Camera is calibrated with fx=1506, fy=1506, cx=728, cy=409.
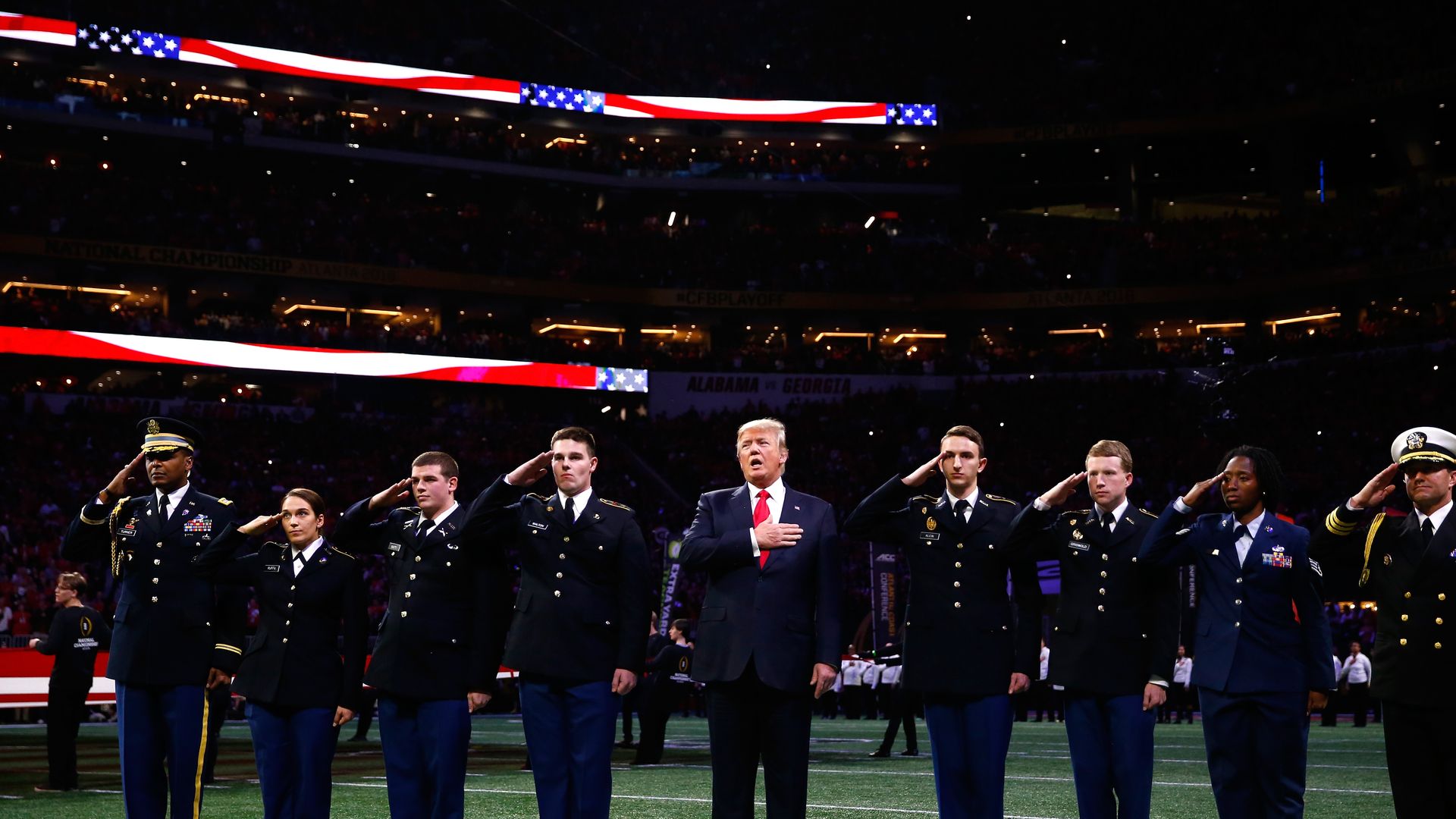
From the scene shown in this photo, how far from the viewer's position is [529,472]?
8234 millimetres

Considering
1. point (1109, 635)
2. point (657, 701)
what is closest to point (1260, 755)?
point (1109, 635)

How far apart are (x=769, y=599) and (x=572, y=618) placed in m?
1.19

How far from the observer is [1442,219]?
4616 centimetres

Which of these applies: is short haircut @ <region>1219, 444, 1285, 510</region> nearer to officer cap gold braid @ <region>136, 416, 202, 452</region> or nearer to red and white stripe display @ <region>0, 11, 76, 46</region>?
officer cap gold braid @ <region>136, 416, 202, 452</region>

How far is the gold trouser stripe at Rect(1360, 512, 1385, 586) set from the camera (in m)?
8.30

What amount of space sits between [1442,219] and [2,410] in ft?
140

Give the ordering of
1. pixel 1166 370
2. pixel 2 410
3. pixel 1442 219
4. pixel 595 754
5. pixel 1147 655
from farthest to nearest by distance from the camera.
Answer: pixel 1166 370, pixel 1442 219, pixel 2 410, pixel 1147 655, pixel 595 754

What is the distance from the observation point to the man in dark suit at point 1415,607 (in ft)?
25.4

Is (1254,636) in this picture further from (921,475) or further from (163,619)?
(163,619)

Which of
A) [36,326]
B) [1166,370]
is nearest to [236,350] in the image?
[36,326]

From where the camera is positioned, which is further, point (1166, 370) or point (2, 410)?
point (1166, 370)

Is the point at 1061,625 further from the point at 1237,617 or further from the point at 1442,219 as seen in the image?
the point at 1442,219

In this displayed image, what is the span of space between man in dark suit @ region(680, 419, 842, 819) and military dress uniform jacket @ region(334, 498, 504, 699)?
1492mm

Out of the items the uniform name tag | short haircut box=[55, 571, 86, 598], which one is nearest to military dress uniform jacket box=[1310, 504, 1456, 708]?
the uniform name tag
